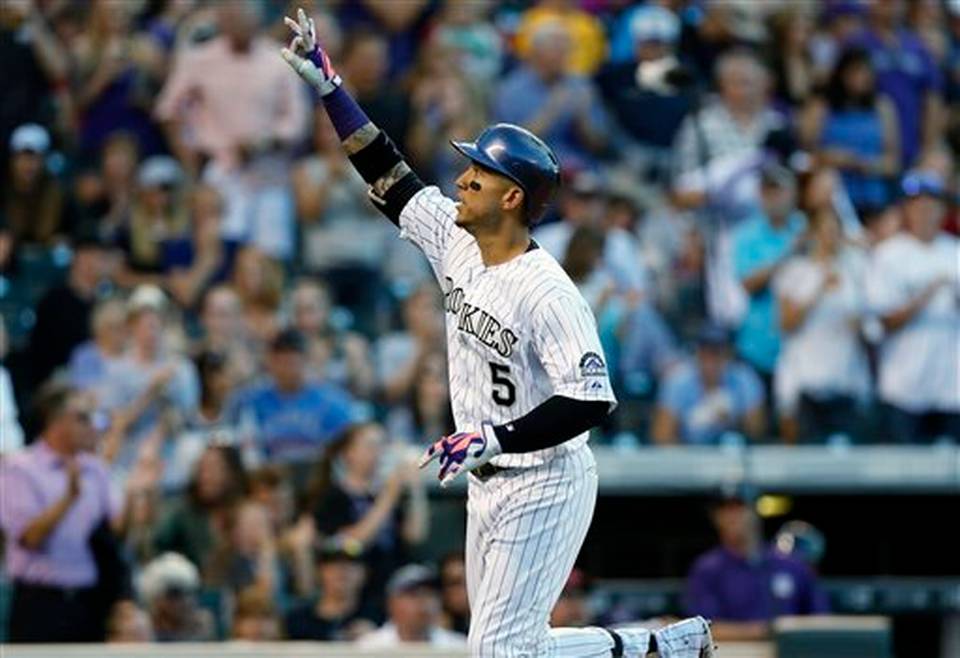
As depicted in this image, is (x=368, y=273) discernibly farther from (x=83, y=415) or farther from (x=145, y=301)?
(x=83, y=415)

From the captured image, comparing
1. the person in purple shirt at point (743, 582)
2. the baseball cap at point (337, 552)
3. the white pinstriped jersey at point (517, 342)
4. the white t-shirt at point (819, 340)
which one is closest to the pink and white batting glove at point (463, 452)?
the white pinstriped jersey at point (517, 342)

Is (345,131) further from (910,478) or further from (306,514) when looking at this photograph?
(910,478)

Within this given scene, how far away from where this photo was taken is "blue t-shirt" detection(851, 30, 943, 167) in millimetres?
14258

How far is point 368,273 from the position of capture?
12.6 meters

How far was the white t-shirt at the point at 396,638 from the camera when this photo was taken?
10031 millimetres

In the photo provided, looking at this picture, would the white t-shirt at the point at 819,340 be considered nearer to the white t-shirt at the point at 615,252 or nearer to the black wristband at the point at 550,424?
the white t-shirt at the point at 615,252

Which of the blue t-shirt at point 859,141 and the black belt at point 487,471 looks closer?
the black belt at point 487,471

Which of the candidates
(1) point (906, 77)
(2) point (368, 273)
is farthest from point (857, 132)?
(2) point (368, 273)

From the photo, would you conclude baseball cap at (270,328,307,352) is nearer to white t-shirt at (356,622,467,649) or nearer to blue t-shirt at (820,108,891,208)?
white t-shirt at (356,622,467,649)

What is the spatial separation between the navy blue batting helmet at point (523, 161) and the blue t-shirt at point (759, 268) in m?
5.33

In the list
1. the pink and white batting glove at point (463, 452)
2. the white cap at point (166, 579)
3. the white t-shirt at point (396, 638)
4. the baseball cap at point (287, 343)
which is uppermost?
the baseball cap at point (287, 343)

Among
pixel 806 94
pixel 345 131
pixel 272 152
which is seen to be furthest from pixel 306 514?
pixel 806 94

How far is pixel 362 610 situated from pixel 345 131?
11.2ft

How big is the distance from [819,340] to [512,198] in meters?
5.41
